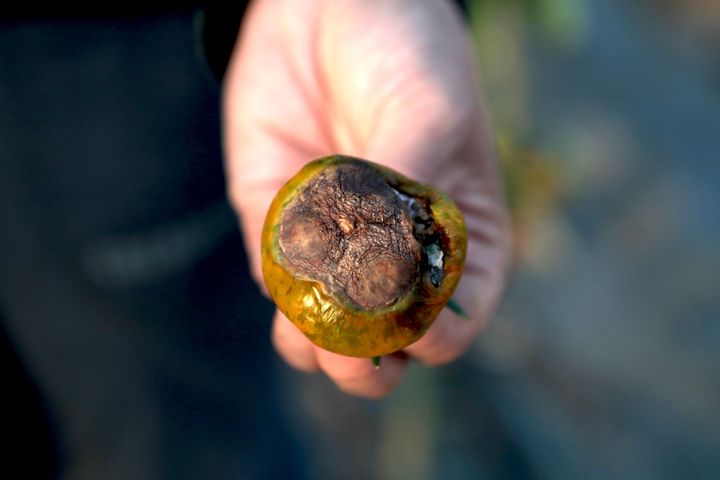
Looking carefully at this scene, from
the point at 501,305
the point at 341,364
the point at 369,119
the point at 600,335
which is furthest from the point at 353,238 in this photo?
the point at 600,335

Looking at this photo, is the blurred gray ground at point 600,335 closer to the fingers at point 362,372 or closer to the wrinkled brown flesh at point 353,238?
the fingers at point 362,372

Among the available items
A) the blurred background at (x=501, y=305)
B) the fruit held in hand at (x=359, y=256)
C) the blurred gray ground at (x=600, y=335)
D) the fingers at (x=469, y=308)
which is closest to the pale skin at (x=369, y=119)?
the fingers at (x=469, y=308)

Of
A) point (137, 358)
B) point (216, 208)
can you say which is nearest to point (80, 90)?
point (216, 208)

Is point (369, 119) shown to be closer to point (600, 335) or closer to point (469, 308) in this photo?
point (469, 308)

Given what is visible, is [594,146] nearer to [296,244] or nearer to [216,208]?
[216,208]

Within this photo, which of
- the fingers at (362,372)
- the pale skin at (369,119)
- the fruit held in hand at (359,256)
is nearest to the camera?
the fruit held in hand at (359,256)
